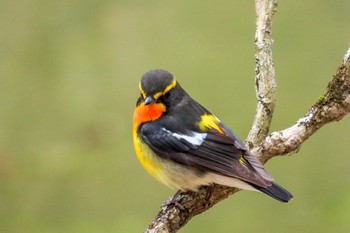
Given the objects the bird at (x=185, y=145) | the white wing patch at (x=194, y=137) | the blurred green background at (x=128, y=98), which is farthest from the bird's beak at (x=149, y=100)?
the blurred green background at (x=128, y=98)

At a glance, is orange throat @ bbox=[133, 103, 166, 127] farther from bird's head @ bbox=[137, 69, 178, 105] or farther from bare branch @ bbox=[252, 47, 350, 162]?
bare branch @ bbox=[252, 47, 350, 162]

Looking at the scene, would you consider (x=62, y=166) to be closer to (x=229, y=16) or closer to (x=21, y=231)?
(x=21, y=231)

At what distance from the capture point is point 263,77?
2143 millimetres

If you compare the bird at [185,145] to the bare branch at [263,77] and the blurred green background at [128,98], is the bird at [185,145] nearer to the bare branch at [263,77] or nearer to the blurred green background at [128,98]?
the bare branch at [263,77]

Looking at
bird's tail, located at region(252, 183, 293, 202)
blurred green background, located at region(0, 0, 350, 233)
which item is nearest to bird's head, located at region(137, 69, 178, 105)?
bird's tail, located at region(252, 183, 293, 202)

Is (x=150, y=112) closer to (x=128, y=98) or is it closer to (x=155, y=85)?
(x=155, y=85)

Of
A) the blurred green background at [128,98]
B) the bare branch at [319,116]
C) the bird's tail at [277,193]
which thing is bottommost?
the bird's tail at [277,193]

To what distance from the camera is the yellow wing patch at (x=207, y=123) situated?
7.14 ft

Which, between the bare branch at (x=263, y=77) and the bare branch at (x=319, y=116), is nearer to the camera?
the bare branch at (x=319, y=116)

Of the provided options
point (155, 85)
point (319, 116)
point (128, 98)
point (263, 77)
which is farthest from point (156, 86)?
point (128, 98)

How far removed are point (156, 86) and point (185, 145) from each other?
20 centimetres

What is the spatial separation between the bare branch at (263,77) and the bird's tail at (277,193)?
0.60ft

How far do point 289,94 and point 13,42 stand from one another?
1.75 m

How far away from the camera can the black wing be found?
2.00 m
